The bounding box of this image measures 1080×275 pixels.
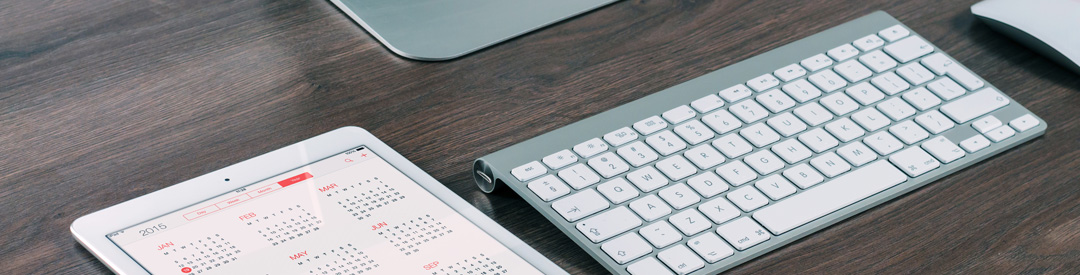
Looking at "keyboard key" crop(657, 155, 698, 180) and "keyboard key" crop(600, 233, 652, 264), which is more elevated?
"keyboard key" crop(657, 155, 698, 180)

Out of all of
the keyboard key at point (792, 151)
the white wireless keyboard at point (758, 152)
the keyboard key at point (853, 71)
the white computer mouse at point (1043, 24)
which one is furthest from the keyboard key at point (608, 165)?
the white computer mouse at point (1043, 24)

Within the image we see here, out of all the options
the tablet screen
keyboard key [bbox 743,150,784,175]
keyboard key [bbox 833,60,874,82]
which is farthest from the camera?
keyboard key [bbox 833,60,874,82]

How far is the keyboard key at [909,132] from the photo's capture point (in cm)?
74

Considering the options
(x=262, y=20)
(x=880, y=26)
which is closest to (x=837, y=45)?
(x=880, y=26)

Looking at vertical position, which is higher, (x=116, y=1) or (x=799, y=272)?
(x=116, y=1)

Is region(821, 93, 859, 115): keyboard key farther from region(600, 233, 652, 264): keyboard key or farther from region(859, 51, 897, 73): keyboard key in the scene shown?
region(600, 233, 652, 264): keyboard key

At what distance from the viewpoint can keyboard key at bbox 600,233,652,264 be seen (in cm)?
62

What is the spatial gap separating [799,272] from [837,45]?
28 centimetres

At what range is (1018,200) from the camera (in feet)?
2.29

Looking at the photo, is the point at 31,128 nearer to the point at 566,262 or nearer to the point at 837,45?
the point at 566,262

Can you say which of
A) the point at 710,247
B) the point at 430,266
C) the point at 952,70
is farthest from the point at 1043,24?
the point at 430,266

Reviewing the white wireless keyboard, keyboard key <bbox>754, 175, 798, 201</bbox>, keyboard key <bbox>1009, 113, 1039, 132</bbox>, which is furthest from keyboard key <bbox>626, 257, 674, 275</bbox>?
keyboard key <bbox>1009, 113, 1039, 132</bbox>

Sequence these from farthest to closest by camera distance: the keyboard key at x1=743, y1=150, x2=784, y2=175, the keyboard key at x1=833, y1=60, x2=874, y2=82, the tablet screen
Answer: the keyboard key at x1=833, y1=60, x2=874, y2=82, the keyboard key at x1=743, y1=150, x2=784, y2=175, the tablet screen

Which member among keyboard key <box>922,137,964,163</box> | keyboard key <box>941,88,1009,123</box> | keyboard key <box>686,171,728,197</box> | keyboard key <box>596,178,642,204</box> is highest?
keyboard key <box>596,178,642,204</box>
